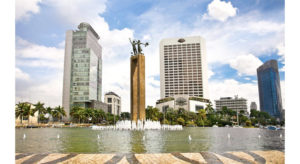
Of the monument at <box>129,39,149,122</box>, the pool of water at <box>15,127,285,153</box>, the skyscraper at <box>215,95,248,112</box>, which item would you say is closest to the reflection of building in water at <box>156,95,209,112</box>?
the skyscraper at <box>215,95,248,112</box>

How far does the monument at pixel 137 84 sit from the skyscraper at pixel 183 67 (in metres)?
86.4

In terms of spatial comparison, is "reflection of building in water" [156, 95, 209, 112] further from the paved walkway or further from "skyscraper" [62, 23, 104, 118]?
the paved walkway

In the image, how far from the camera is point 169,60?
119125 mm

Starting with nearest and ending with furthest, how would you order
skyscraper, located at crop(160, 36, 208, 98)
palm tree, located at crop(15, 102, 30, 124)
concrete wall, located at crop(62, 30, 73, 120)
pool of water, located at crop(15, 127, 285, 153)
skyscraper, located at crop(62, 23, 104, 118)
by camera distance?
pool of water, located at crop(15, 127, 285, 153), palm tree, located at crop(15, 102, 30, 124), concrete wall, located at crop(62, 30, 73, 120), skyscraper, located at crop(62, 23, 104, 118), skyscraper, located at crop(160, 36, 208, 98)

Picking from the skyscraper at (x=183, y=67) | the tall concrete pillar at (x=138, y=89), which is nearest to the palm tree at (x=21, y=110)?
the tall concrete pillar at (x=138, y=89)

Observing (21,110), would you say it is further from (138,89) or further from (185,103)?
(185,103)

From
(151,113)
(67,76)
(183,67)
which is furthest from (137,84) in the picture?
(183,67)

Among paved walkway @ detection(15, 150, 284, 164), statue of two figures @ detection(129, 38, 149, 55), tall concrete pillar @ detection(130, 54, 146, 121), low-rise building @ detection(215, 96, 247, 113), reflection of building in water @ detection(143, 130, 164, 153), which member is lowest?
low-rise building @ detection(215, 96, 247, 113)

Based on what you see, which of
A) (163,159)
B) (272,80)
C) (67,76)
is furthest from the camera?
(67,76)

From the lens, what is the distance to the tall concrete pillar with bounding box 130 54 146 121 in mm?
27812

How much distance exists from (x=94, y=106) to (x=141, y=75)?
67075mm

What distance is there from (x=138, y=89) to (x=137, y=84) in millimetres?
922

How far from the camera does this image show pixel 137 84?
94.7 feet
